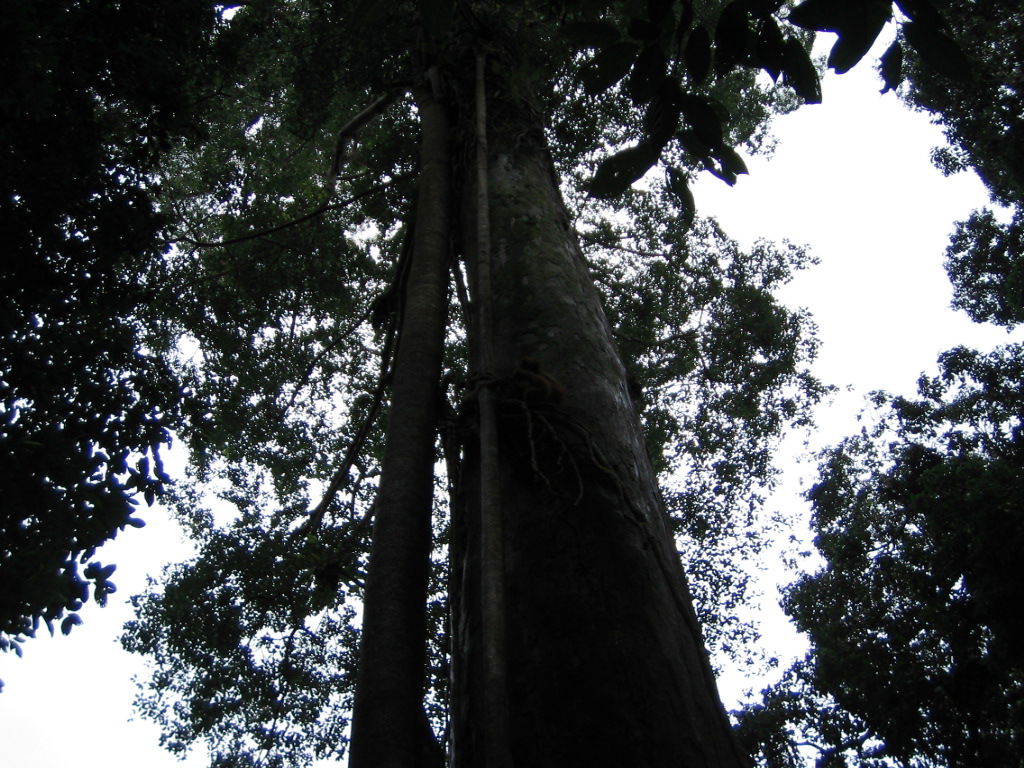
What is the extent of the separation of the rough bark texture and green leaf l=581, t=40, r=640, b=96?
1152mm

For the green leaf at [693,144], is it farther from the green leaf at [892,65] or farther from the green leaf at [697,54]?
the green leaf at [892,65]

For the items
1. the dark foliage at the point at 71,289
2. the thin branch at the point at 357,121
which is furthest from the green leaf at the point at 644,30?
the thin branch at the point at 357,121

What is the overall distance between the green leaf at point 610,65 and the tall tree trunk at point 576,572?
842mm

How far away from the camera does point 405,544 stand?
182cm

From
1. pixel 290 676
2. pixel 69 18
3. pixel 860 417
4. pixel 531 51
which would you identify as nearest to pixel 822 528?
pixel 860 417

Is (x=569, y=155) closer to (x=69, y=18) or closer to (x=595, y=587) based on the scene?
(x=69, y=18)

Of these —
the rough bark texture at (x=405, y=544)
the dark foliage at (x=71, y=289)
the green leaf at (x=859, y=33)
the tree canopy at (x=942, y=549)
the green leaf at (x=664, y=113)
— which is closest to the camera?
the green leaf at (x=859, y=33)

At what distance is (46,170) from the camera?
318 cm

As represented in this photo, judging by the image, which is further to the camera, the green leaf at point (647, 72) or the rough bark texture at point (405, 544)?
the rough bark texture at point (405, 544)

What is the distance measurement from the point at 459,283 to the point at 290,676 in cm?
457

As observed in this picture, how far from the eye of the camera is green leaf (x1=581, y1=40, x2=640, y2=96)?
4.20 ft

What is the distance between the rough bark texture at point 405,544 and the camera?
4.78 feet

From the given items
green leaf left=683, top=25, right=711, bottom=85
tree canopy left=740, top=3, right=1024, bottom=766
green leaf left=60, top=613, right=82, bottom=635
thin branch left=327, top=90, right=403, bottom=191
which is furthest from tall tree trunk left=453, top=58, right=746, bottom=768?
tree canopy left=740, top=3, right=1024, bottom=766

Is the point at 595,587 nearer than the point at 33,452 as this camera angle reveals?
Yes
